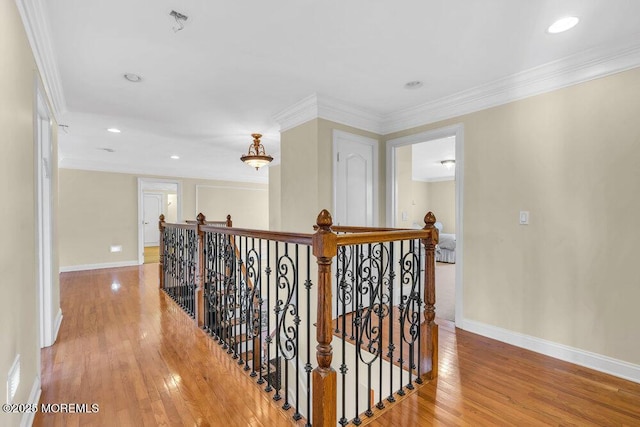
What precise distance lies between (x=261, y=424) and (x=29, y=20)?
2.57m

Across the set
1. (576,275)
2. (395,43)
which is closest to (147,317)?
(395,43)

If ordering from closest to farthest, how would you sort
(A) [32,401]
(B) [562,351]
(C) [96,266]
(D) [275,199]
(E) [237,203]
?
(A) [32,401], (B) [562,351], (C) [96,266], (D) [275,199], (E) [237,203]

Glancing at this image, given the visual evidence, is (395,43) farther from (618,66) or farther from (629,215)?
(629,215)

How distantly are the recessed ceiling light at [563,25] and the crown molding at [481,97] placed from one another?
45 centimetres

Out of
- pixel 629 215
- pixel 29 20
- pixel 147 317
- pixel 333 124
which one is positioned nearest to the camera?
pixel 29 20

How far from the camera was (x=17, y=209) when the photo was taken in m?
1.48

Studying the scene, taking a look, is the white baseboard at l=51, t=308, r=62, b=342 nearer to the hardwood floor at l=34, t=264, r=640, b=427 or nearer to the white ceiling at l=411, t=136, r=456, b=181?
the hardwood floor at l=34, t=264, r=640, b=427

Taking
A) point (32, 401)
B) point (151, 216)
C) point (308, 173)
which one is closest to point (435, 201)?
point (308, 173)

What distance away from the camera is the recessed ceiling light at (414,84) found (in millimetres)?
2818

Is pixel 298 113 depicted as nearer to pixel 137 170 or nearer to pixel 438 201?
pixel 137 170

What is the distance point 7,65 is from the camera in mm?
1343

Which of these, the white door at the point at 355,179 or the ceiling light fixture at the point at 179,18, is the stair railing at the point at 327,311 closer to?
the white door at the point at 355,179

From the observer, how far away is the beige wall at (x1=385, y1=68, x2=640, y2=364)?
2.18 m

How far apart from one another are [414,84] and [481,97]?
667 millimetres
